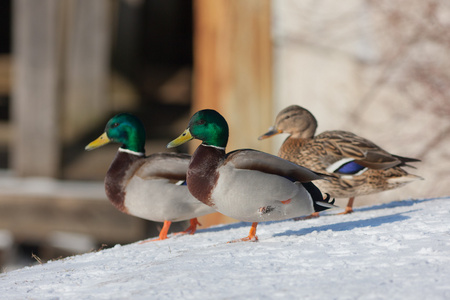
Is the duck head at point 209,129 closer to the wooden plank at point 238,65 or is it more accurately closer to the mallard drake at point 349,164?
the mallard drake at point 349,164

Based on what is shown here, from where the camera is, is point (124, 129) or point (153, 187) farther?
point (124, 129)

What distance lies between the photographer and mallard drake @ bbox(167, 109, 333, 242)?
12.3ft

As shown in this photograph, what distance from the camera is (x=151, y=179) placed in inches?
178

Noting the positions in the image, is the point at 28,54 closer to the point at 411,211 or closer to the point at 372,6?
the point at 372,6

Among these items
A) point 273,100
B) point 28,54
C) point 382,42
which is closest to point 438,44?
point 382,42

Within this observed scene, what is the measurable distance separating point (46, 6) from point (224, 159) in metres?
3.73

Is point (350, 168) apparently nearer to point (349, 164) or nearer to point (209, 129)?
point (349, 164)

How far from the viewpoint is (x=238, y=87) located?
21.3 feet

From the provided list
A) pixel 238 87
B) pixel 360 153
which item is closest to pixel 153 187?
pixel 360 153

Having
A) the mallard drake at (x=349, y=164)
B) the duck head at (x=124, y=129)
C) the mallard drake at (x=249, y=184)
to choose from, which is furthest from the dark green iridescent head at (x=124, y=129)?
the mallard drake at (x=349, y=164)

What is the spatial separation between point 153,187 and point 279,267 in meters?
1.45

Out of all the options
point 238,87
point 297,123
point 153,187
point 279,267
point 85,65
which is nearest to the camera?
point 279,267

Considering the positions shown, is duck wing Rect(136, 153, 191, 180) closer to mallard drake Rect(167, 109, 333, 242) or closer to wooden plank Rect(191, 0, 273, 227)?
mallard drake Rect(167, 109, 333, 242)

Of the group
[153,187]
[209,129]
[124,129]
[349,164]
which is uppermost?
[209,129]
